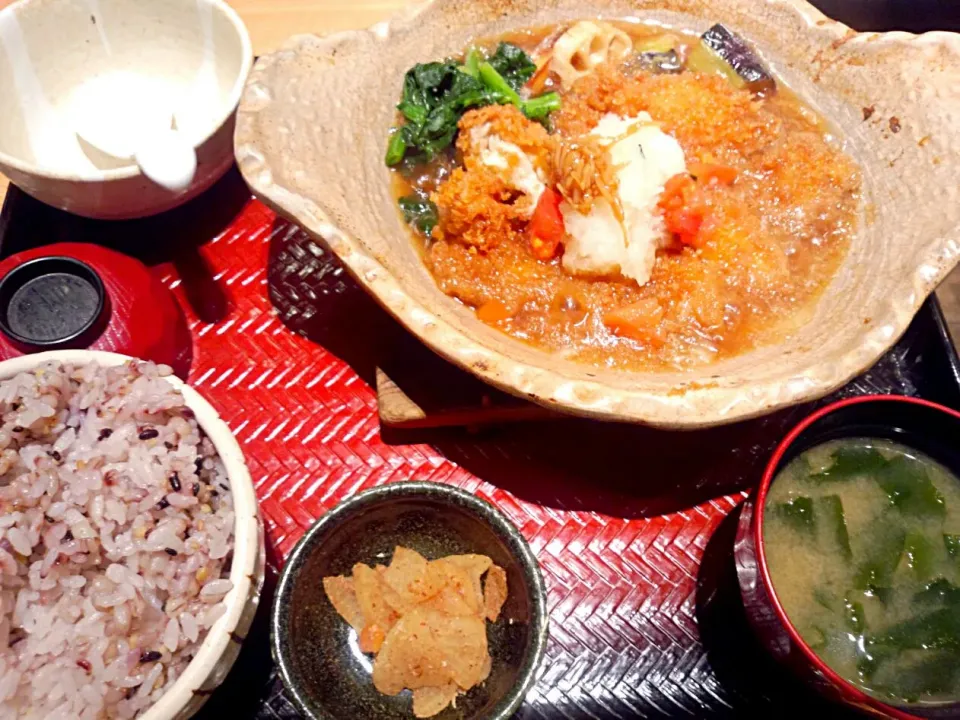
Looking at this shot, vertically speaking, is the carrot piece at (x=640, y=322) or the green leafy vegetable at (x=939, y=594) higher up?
the carrot piece at (x=640, y=322)

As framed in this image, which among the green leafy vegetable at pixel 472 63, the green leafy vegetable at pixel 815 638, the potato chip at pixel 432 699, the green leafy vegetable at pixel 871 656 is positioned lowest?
the potato chip at pixel 432 699

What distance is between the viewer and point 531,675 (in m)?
1.74

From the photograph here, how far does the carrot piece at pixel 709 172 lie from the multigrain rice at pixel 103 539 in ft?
6.33

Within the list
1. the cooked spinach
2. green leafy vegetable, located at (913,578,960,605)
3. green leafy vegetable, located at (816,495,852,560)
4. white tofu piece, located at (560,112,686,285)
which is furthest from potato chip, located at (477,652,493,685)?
the cooked spinach

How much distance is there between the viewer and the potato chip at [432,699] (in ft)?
6.01

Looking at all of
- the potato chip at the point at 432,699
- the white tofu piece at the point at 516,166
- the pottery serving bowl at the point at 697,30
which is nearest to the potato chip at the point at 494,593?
the potato chip at the point at 432,699

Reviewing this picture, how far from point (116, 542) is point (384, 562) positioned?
2.44ft

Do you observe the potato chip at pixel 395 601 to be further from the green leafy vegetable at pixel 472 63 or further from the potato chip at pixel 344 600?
the green leafy vegetable at pixel 472 63

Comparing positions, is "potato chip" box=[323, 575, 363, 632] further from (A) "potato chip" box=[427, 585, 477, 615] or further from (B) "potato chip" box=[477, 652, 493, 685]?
(B) "potato chip" box=[477, 652, 493, 685]

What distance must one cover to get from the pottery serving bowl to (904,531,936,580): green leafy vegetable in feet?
1.55

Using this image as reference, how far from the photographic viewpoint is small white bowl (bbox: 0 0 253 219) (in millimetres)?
2426

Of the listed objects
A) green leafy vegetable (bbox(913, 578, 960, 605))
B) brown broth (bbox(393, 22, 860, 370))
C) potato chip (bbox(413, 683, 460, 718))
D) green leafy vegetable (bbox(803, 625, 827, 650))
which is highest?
brown broth (bbox(393, 22, 860, 370))

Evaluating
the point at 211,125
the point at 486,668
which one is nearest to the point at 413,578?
the point at 486,668

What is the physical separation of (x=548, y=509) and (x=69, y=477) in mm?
1419
